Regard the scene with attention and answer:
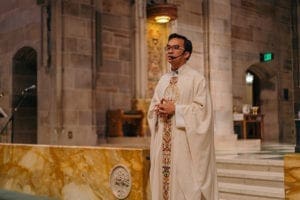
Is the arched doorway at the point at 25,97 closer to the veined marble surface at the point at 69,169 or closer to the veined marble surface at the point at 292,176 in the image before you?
the veined marble surface at the point at 69,169

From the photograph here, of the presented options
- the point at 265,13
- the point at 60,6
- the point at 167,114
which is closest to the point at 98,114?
the point at 60,6

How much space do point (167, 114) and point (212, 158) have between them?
480 mm

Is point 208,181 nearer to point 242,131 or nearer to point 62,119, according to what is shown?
point 62,119

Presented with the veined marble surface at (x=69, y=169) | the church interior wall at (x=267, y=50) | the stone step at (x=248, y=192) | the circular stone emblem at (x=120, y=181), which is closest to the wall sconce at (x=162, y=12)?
the church interior wall at (x=267, y=50)

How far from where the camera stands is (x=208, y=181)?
3.36 metres

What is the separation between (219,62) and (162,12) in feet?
9.30

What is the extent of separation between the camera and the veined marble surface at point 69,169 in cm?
463

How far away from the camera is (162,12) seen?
1080 cm

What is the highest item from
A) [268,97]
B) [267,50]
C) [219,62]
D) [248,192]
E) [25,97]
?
[267,50]

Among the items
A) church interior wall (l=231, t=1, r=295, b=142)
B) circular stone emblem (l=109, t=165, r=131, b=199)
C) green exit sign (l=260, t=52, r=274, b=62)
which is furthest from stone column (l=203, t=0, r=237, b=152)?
circular stone emblem (l=109, t=165, r=131, b=199)

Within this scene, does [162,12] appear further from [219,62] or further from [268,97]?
[268,97]

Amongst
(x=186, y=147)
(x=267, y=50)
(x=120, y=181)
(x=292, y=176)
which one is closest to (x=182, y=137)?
(x=186, y=147)

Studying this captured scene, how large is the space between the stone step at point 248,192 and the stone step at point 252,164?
13.8 inches

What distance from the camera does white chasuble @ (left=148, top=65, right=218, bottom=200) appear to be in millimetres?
3346
